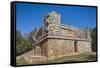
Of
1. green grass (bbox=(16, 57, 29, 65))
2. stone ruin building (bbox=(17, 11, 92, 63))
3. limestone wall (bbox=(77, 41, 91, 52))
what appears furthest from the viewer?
limestone wall (bbox=(77, 41, 91, 52))

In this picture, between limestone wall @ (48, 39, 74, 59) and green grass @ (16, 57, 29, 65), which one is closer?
green grass @ (16, 57, 29, 65)

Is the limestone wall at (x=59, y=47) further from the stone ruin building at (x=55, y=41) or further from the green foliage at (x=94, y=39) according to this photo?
the green foliage at (x=94, y=39)

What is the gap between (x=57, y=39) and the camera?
9.12 ft

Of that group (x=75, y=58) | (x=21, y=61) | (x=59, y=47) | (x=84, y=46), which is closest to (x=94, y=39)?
(x=84, y=46)

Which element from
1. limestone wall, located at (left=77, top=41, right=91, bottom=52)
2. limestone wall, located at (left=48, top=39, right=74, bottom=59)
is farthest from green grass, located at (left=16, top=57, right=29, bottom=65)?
limestone wall, located at (left=77, top=41, right=91, bottom=52)

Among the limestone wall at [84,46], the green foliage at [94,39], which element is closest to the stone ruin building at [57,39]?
the limestone wall at [84,46]

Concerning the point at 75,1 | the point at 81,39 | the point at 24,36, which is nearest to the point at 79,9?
the point at 75,1

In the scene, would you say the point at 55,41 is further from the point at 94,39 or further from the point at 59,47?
the point at 94,39

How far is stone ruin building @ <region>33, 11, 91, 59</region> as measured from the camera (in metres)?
2.70

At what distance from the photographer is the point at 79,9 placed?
2.89 m

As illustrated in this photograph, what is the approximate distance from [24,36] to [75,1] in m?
0.73

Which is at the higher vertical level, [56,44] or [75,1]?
[75,1]

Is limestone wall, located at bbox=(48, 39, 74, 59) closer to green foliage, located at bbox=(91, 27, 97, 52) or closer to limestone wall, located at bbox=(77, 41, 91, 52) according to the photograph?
limestone wall, located at bbox=(77, 41, 91, 52)

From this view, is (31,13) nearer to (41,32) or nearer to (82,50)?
(41,32)
